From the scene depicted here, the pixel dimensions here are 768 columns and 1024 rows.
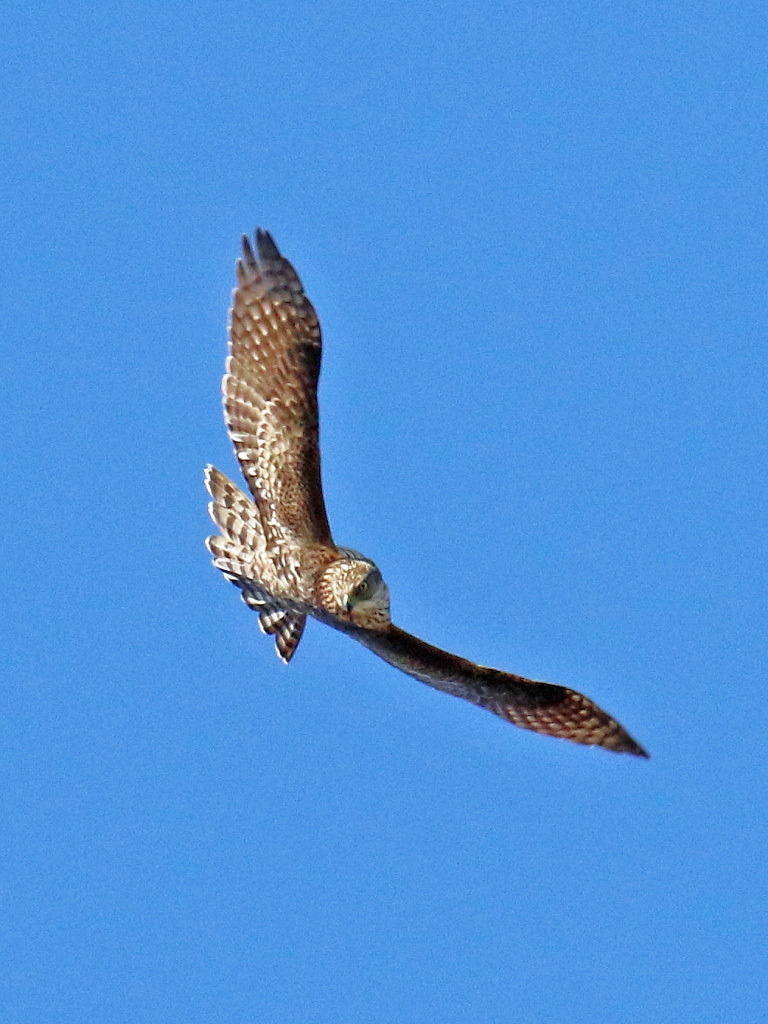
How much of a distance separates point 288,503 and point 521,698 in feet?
A: 8.76

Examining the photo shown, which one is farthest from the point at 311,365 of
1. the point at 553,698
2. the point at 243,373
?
the point at 553,698

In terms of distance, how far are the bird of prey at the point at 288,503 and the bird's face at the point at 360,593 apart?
325 mm

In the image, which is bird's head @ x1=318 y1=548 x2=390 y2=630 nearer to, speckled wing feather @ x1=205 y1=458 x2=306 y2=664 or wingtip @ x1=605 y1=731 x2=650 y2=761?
speckled wing feather @ x1=205 y1=458 x2=306 y2=664

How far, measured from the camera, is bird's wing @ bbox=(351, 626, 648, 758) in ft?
55.1

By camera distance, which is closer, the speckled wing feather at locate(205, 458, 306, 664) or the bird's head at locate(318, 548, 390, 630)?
the bird's head at locate(318, 548, 390, 630)

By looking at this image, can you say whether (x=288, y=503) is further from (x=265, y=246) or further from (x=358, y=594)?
(x=265, y=246)

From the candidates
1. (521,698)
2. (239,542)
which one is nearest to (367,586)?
(239,542)

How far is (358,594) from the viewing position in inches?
618

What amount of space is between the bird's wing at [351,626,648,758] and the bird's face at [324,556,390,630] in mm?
710

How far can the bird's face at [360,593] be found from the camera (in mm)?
15672

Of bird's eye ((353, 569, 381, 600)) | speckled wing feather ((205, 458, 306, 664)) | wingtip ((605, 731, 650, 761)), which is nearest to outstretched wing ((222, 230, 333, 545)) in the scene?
speckled wing feather ((205, 458, 306, 664))

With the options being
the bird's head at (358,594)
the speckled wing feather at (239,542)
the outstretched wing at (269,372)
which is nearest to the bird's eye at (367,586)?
the bird's head at (358,594)

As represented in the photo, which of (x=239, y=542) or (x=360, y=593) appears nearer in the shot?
(x=360, y=593)

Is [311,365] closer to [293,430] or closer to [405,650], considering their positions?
[293,430]
